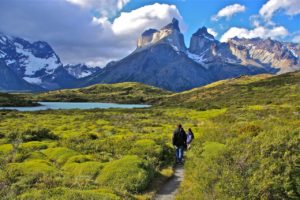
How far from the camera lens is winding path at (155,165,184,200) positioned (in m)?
22.0

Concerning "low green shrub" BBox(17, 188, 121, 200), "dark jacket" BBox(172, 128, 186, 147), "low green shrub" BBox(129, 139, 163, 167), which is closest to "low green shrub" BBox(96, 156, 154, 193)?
"low green shrub" BBox(17, 188, 121, 200)

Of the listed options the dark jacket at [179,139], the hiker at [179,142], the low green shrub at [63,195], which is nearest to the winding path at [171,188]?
the hiker at [179,142]

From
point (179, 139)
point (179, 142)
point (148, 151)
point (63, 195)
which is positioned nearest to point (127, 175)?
point (63, 195)

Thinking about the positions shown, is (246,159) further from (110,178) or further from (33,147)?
(33,147)

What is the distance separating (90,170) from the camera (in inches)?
922

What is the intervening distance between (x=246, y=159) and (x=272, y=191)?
204 cm

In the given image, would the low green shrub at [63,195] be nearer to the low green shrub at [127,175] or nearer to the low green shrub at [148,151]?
the low green shrub at [127,175]

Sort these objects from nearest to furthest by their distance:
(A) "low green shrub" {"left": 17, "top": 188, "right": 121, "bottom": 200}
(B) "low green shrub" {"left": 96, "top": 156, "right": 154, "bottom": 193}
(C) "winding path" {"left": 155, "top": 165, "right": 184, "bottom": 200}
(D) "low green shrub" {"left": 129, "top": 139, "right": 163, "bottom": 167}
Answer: (A) "low green shrub" {"left": 17, "top": 188, "right": 121, "bottom": 200} < (B) "low green shrub" {"left": 96, "top": 156, "right": 154, "bottom": 193} < (C) "winding path" {"left": 155, "top": 165, "right": 184, "bottom": 200} < (D) "low green shrub" {"left": 129, "top": 139, "right": 163, "bottom": 167}

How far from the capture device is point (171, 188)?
2400 cm

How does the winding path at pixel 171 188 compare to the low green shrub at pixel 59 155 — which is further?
the low green shrub at pixel 59 155

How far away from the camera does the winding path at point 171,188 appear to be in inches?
867

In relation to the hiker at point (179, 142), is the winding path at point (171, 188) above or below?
below

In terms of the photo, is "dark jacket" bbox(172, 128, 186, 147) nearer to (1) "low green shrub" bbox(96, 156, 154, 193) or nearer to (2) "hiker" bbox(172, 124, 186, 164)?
(2) "hiker" bbox(172, 124, 186, 164)

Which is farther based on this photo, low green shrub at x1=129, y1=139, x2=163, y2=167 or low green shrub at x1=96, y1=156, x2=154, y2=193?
low green shrub at x1=129, y1=139, x2=163, y2=167
